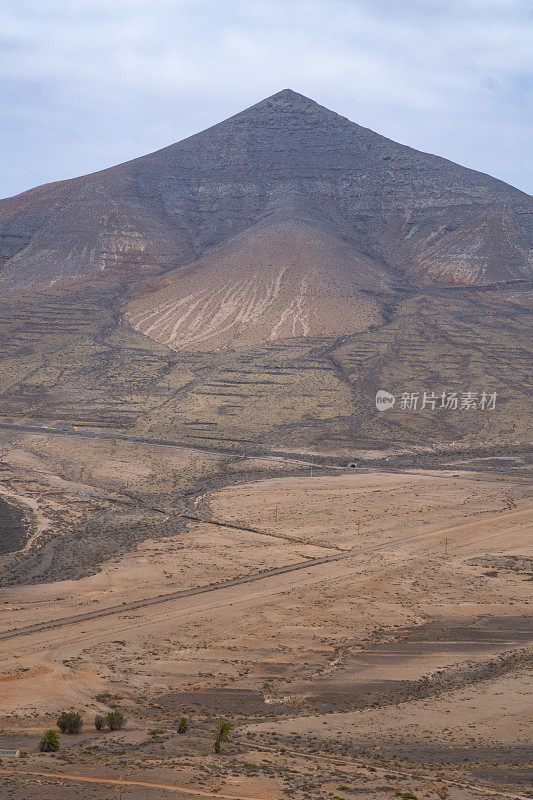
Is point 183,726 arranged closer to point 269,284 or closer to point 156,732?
point 156,732

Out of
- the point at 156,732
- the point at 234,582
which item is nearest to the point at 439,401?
the point at 234,582

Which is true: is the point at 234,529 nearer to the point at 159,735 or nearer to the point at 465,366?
the point at 159,735

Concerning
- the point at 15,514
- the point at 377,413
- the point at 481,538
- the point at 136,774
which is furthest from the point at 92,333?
→ the point at 136,774

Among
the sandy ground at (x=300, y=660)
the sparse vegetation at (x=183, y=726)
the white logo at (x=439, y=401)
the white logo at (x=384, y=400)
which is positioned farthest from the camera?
the white logo at (x=439, y=401)

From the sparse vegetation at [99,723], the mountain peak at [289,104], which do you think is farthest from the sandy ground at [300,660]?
the mountain peak at [289,104]

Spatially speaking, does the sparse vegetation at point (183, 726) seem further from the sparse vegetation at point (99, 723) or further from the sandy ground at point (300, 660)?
the sparse vegetation at point (99, 723)
